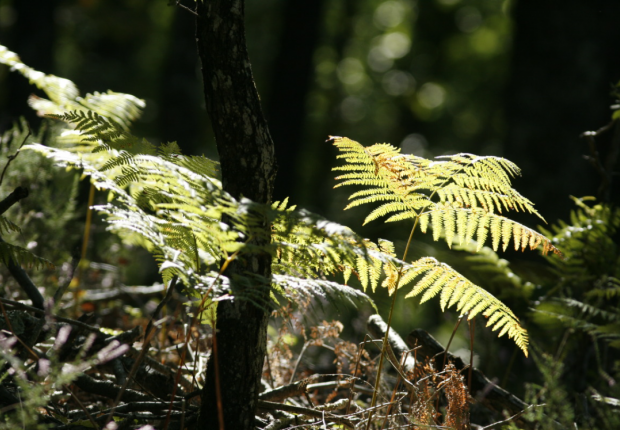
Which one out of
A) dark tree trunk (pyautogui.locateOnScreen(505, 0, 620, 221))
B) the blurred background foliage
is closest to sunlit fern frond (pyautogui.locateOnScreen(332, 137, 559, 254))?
the blurred background foliage

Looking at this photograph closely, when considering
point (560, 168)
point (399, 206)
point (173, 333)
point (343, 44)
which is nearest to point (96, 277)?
point (173, 333)

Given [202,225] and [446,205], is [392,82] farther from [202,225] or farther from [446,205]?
[202,225]

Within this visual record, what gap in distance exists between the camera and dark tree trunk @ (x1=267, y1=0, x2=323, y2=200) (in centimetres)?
730

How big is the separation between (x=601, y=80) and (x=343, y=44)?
1291 centimetres

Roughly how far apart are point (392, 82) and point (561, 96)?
1340 centimetres

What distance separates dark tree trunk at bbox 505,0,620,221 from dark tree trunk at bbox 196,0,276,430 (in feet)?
12.0

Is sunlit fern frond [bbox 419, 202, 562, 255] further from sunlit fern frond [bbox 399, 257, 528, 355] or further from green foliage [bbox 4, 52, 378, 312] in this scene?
green foliage [bbox 4, 52, 378, 312]

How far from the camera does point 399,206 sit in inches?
62.9

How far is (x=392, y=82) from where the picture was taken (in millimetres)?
17453

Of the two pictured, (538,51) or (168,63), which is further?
(168,63)

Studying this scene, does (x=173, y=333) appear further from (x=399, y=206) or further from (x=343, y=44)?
(x=343, y=44)

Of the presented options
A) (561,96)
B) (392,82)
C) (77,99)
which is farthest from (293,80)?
(392,82)

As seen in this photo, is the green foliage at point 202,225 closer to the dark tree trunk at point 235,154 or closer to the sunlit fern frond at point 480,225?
the dark tree trunk at point 235,154

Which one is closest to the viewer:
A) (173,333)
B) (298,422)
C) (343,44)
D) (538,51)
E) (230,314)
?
(230,314)
